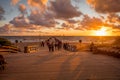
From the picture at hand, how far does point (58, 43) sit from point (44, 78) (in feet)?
106

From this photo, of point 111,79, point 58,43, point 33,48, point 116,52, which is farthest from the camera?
point 58,43

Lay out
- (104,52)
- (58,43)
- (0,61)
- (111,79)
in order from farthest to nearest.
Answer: (58,43), (104,52), (0,61), (111,79)

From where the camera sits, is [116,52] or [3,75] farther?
[116,52]

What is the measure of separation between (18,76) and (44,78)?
1887 millimetres

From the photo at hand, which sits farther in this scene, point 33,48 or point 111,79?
point 33,48

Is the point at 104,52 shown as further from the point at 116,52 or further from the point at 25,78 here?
the point at 25,78

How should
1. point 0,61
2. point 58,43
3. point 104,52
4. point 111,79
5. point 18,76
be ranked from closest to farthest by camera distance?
point 111,79, point 18,76, point 0,61, point 104,52, point 58,43

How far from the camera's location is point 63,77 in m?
13.9

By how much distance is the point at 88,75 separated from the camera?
14570mm

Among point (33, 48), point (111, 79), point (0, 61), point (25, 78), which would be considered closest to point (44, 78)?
point (25, 78)

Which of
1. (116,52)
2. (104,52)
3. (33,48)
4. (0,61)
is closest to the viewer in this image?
(0,61)

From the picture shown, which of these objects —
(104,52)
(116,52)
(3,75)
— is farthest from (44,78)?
(104,52)

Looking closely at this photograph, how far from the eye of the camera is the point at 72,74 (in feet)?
48.9

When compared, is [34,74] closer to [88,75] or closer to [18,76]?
[18,76]
